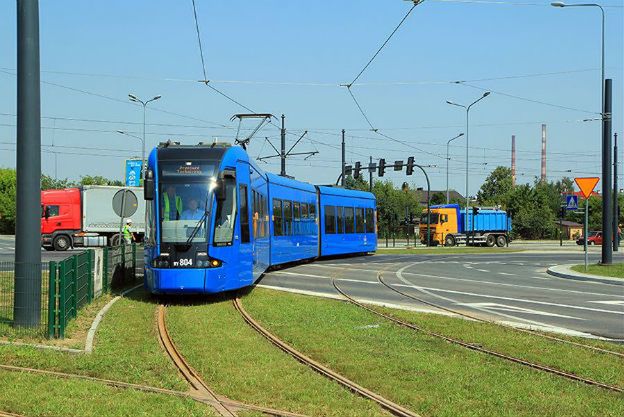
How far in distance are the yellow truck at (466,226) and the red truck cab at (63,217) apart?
99.6ft

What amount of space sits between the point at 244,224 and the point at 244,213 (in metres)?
0.24

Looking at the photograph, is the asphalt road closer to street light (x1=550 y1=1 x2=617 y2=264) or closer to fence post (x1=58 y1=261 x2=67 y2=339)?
street light (x1=550 y1=1 x2=617 y2=264)

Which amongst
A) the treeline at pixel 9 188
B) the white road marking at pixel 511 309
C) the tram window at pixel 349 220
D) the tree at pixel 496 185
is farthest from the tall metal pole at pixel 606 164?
the tree at pixel 496 185

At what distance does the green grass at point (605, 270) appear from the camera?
27.3 m

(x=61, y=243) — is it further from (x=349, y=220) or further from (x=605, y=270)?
(x=605, y=270)

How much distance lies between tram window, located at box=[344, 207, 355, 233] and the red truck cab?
16401mm

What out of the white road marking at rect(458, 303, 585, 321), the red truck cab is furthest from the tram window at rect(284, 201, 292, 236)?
the red truck cab

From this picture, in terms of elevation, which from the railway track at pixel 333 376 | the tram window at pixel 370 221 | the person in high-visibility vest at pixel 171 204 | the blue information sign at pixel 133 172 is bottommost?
the railway track at pixel 333 376

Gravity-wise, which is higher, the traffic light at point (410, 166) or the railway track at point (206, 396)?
the traffic light at point (410, 166)

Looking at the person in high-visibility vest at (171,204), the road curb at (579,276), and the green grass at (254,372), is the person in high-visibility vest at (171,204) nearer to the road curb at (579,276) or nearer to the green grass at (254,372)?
the green grass at (254,372)

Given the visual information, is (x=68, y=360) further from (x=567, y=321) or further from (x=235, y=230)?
(x=567, y=321)

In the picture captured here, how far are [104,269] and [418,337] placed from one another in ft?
27.9

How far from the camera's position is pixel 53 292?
A: 449 inches

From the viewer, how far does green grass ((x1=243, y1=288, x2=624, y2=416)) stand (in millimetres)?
7512
